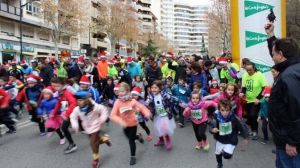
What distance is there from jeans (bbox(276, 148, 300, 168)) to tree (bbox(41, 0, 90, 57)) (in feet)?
116

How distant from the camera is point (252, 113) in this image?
7961 millimetres

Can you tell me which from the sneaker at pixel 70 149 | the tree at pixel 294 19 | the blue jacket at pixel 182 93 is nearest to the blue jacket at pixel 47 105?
the sneaker at pixel 70 149

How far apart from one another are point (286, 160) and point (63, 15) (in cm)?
3761

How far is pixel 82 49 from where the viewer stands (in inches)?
2167

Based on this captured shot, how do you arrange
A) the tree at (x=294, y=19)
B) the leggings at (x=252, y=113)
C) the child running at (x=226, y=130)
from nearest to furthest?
the child running at (x=226, y=130), the leggings at (x=252, y=113), the tree at (x=294, y=19)

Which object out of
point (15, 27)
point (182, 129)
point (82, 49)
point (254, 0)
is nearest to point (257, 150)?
Answer: point (182, 129)

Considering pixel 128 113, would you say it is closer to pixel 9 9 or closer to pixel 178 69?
pixel 178 69

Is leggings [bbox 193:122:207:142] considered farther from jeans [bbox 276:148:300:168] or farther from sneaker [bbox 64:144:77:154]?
jeans [bbox 276:148:300:168]

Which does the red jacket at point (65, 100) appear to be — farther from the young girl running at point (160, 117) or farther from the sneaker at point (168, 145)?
the sneaker at point (168, 145)

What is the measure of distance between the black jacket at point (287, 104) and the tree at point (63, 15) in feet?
116

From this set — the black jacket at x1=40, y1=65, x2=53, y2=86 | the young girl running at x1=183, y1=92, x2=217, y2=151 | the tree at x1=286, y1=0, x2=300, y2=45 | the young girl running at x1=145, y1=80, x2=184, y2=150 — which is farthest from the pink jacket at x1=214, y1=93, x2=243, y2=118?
the tree at x1=286, y1=0, x2=300, y2=45

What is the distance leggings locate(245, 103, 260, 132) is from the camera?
7930 mm

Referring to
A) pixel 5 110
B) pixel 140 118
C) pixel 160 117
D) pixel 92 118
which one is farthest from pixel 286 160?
pixel 5 110

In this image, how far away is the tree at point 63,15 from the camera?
3628 centimetres
